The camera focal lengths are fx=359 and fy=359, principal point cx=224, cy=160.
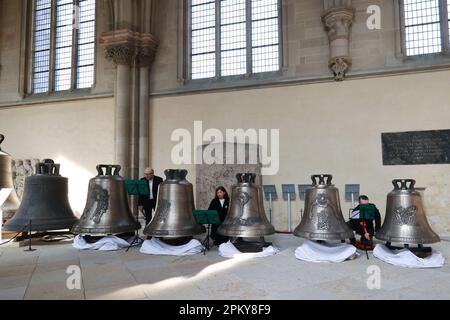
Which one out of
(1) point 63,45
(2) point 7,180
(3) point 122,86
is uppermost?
(1) point 63,45

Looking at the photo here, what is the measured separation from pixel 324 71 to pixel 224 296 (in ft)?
22.2

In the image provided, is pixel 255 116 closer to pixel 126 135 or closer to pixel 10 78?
pixel 126 135

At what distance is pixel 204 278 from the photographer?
394 centimetres

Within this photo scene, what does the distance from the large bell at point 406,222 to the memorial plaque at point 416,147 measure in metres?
3.24

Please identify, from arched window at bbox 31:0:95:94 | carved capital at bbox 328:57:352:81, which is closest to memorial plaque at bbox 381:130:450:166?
carved capital at bbox 328:57:352:81

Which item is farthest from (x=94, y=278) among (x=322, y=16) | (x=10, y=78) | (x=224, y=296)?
(x=10, y=78)

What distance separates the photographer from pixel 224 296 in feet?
10.9

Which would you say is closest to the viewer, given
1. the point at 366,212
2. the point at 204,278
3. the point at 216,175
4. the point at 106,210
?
the point at 204,278

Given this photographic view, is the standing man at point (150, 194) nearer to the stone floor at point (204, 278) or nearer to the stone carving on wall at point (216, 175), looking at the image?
the stone floor at point (204, 278)

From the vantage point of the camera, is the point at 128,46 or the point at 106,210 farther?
the point at 128,46

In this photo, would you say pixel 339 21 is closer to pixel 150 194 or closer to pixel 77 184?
pixel 150 194

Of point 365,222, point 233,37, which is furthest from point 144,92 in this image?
point 365,222

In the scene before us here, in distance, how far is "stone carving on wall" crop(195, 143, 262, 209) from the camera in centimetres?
870

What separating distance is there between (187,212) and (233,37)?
20.0ft
